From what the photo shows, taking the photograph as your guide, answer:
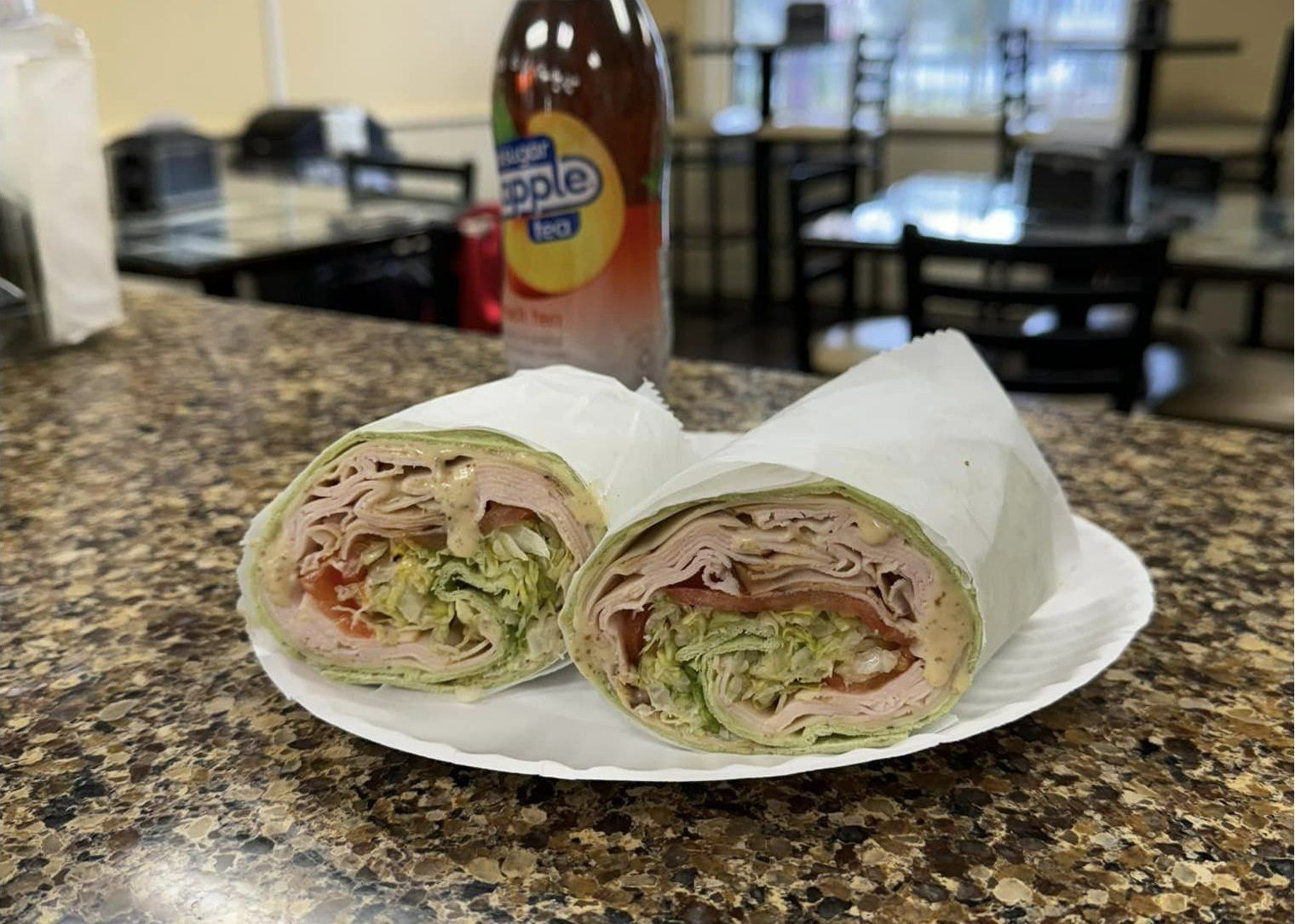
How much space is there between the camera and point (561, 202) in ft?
2.76

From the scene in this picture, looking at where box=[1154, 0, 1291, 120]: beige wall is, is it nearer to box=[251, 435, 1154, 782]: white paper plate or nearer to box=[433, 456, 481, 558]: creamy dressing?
box=[251, 435, 1154, 782]: white paper plate

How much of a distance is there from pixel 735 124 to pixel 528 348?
13.4ft

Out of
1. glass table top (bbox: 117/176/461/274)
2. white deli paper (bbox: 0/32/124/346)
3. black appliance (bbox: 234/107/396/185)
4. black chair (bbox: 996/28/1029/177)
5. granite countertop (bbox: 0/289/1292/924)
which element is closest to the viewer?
granite countertop (bbox: 0/289/1292/924)

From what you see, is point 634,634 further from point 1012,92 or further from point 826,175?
point 1012,92

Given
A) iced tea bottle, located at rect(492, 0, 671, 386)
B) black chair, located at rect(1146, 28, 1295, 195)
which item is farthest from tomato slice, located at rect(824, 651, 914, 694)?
black chair, located at rect(1146, 28, 1295, 195)

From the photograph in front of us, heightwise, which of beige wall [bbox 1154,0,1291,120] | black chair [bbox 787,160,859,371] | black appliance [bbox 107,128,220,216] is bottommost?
black chair [bbox 787,160,859,371]

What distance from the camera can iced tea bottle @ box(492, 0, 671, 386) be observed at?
33.0 inches

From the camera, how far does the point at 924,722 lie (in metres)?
0.53

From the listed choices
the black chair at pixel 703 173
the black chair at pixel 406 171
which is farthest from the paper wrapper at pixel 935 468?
the black chair at pixel 703 173

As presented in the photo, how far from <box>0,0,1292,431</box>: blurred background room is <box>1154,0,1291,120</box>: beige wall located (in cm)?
1

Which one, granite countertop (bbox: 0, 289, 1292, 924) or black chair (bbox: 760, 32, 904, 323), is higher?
black chair (bbox: 760, 32, 904, 323)

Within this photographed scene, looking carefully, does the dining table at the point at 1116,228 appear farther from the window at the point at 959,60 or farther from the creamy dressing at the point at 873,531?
the window at the point at 959,60

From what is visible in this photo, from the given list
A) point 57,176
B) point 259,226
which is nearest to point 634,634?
point 57,176

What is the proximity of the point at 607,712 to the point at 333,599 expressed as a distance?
162 millimetres
